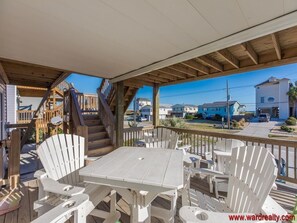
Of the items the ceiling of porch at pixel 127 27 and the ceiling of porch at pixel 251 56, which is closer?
the ceiling of porch at pixel 127 27

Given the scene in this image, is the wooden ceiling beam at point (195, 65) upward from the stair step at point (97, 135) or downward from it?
upward

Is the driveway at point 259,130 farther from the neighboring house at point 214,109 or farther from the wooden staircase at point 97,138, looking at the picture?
the neighboring house at point 214,109

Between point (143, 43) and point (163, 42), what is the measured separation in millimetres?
260

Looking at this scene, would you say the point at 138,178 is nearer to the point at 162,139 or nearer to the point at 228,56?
the point at 162,139

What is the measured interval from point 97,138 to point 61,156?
8.86 ft

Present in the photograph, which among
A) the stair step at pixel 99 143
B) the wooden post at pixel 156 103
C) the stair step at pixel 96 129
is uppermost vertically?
the wooden post at pixel 156 103

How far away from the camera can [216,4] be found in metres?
1.32

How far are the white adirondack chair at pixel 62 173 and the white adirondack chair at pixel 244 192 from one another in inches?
37.6

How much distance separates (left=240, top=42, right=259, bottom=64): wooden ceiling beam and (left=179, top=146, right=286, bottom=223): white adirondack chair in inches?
67.5

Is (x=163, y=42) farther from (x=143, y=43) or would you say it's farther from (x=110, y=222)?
(x=110, y=222)

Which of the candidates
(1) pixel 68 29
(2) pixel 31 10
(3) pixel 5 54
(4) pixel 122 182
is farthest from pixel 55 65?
(4) pixel 122 182

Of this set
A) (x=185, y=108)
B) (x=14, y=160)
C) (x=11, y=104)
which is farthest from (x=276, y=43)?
(x=185, y=108)

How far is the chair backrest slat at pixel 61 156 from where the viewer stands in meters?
1.71

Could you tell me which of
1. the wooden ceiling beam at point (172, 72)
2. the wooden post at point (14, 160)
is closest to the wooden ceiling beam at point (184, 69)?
the wooden ceiling beam at point (172, 72)
